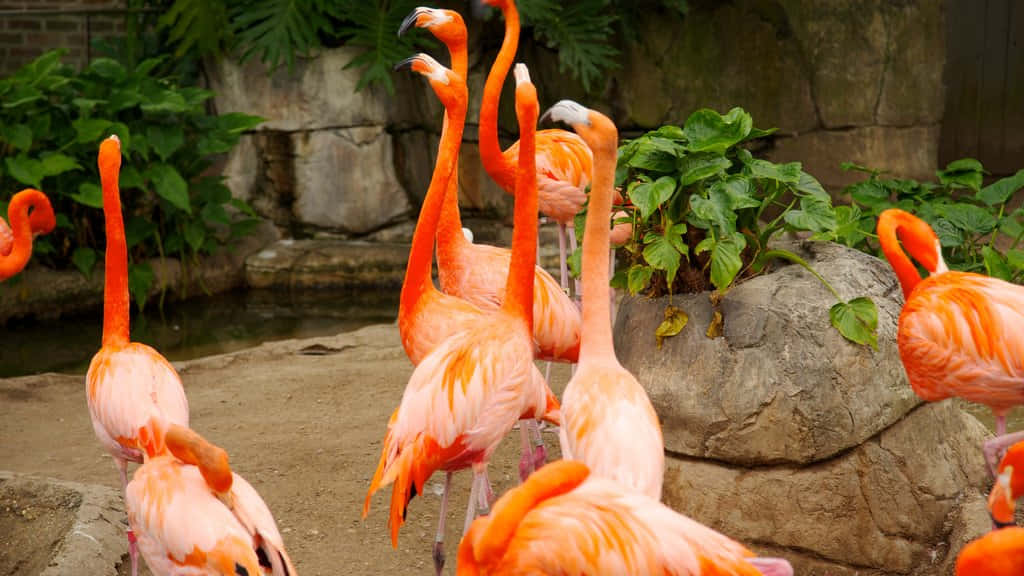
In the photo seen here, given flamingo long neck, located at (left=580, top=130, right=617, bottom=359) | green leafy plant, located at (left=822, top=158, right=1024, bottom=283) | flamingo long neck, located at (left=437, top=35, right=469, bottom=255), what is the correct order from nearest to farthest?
flamingo long neck, located at (left=580, top=130, right=617, bottom=359) < flamingo long neck, located at (left=437, top=35, right=469, bottom=255) < green leafy plant, located at (left=822, top=158, right=1024, bottom=283)

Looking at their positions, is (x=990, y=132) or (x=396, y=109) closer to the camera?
(x=396, y=109)

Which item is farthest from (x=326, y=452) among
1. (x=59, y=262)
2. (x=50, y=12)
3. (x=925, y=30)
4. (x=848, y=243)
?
(x=925, y=30)

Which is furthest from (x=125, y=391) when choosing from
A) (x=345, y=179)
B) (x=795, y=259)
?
(x=345, y=179)

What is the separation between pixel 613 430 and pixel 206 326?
504 cm

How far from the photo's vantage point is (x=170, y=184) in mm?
7367

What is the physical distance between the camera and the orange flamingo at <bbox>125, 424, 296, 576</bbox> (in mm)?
2580

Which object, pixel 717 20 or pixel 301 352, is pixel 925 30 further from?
pixel 301 352

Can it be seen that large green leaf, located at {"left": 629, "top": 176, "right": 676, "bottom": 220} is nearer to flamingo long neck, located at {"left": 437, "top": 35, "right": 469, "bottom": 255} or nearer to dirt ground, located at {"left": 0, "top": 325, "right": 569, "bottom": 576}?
flamingo long neck, located at {"left": 437, "top": 35, "right": 469, "bottom": 255}

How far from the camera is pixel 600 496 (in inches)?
84.9

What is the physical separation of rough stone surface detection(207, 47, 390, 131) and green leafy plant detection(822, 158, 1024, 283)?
4.55 m

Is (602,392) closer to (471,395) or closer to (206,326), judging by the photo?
(471,395)

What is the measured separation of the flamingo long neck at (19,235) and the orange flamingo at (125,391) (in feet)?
3.92

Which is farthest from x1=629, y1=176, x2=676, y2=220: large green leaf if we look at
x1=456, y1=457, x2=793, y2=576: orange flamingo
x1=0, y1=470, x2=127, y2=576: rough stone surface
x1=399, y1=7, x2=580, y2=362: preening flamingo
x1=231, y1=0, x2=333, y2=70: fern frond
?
x1=231, y1=0, x2=333, y2=70: fern frond

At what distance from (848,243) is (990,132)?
18.6ft
